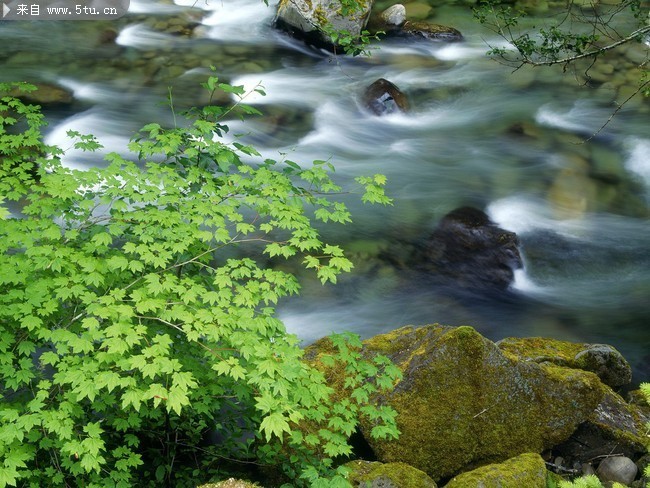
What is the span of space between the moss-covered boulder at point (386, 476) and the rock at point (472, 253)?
13.3 feet

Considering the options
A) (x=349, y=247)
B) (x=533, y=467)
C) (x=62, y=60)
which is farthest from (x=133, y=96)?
(x=533, y=467)

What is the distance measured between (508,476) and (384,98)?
338 inches

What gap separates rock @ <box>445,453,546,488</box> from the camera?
442 centimetres

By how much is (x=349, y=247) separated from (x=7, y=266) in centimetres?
545

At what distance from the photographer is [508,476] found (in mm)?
4465

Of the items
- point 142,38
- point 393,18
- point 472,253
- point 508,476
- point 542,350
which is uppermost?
point 393,18

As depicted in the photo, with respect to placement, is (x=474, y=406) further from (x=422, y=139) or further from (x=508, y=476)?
(x=422, y=139)

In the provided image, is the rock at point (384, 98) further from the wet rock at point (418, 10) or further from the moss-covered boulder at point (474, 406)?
the moss-covered boulder at point (474, 406)

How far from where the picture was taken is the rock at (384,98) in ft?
39.3

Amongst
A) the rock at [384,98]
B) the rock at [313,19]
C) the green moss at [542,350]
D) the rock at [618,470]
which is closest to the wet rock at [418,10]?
the rock at [313,19]

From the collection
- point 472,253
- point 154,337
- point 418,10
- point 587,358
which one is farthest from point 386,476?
point 418,10

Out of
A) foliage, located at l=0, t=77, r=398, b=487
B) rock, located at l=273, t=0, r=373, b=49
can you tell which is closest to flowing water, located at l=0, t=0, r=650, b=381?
rock, located at l=273, t=0, r=373, b=49

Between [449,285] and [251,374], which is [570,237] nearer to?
[449,285]

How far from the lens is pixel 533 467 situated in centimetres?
459
